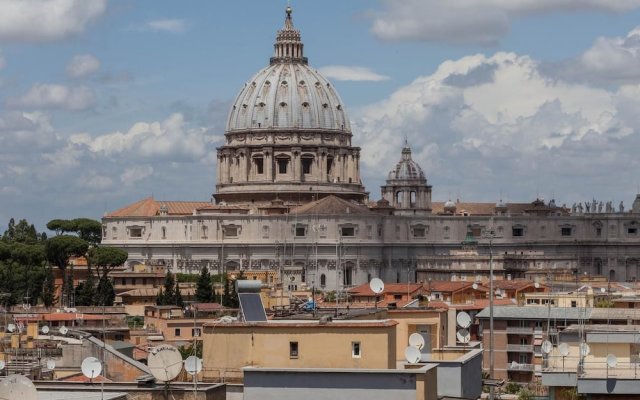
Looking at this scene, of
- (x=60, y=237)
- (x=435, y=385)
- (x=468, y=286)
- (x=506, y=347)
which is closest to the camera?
(x=435, y=385)

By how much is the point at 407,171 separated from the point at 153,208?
25981mm

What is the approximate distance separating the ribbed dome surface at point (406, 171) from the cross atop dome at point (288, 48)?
43.8 feet

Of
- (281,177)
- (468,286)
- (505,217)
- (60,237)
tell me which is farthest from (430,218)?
(468,286)

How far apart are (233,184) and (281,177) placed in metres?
3.84

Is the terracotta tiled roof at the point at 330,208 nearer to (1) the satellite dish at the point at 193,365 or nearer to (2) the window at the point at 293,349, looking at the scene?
(1) the satellite dish at the point at 193,365

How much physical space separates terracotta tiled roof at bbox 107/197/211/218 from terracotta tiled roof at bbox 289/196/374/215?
11.4 metres

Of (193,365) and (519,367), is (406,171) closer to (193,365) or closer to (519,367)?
(519,367)

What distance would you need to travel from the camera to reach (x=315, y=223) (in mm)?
132875

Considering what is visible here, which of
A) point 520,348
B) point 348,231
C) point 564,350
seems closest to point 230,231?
point 348,231

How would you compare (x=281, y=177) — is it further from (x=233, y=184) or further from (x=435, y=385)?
(x=435, y=385)

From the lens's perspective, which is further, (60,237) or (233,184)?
(233,184)

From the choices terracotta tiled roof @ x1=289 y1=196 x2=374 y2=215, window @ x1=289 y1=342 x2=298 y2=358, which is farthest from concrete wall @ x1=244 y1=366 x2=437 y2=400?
terracotta tiled roof @ x1=289 y1=196 x2=374 y2=215

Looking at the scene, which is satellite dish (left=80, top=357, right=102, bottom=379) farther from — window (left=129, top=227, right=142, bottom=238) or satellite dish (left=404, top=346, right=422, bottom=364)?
window (left=129, top=227, right=142, bottom=238)

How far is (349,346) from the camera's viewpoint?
2081 cm
